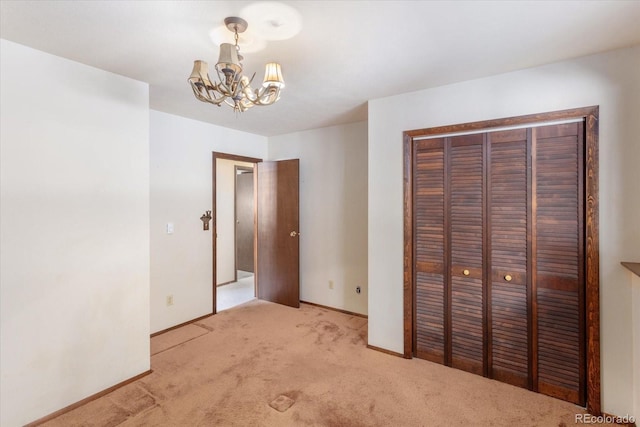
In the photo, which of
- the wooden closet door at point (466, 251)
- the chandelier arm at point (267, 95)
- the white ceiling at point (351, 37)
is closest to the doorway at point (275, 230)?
the white ceiling at point (351, 37)

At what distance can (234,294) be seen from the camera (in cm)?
485

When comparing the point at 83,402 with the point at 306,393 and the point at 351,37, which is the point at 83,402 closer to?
the point at 306,393

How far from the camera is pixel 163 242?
3.45 metres

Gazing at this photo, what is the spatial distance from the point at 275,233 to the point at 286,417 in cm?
268

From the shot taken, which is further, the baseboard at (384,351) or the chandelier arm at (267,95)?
the baseboard at (384,351)

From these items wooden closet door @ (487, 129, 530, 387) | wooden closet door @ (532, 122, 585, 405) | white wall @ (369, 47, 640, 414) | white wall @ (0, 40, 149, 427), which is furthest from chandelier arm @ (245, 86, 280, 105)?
wooden closet door @ (532, 122, 585, 405)

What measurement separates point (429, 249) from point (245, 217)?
13.3 ft

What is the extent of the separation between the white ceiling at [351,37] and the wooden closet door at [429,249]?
631mm

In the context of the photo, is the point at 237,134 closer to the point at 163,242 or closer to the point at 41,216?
the point at 163,242

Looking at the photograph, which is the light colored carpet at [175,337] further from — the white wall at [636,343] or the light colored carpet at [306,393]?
the white wall at [636,343]

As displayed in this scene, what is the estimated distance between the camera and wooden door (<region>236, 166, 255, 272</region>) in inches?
234

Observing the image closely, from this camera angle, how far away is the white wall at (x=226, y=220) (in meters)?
5.30

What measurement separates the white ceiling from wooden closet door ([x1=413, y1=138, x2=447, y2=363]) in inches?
24.8

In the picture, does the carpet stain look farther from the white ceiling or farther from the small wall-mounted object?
the white ceiling
